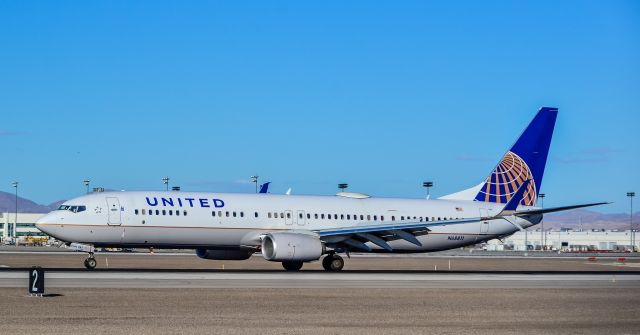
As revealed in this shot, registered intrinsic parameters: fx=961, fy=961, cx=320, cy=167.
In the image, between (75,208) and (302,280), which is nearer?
(302,280)

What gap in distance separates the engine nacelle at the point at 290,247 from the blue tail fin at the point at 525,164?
50.6ft

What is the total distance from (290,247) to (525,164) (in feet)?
63.1

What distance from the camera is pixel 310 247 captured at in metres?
48.8

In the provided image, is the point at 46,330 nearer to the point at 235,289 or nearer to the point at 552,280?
the point at 235,289

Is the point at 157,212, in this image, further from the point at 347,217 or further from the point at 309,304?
the point at 309,304


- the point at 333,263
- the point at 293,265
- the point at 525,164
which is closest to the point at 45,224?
the point at 293,265

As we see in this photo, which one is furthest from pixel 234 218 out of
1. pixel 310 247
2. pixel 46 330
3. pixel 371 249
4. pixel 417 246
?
pixel 46 330

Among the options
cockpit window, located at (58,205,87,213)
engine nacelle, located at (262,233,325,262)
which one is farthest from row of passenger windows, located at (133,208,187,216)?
engine nacelle, located at (262,233,325,262)

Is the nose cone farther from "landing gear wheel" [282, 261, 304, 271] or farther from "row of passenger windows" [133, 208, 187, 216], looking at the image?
"landing gear wheel" [282, 261, 304, 271]

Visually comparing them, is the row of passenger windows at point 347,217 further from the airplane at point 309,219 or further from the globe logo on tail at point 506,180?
the globe logo on tail at point 506,180

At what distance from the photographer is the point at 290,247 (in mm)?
48188

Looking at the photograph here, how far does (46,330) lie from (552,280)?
27069 millimetres

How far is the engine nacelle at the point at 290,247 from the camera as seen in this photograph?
1892 inches

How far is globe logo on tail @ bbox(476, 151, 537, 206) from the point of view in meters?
60.2
